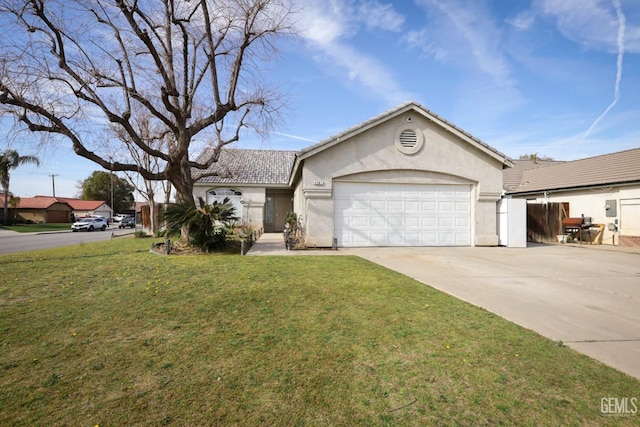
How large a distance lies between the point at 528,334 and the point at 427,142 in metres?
10.6

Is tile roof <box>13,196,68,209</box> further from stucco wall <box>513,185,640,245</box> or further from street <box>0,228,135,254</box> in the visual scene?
stucco wall <box>513,185,640,245</box>

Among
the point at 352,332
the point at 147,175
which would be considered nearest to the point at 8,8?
the point at 147,175

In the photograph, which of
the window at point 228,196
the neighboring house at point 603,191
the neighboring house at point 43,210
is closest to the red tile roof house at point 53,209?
the neighboring house at point 43,210

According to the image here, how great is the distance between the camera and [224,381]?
2.89 m

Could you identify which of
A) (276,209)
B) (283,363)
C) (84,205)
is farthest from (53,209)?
(283,363)

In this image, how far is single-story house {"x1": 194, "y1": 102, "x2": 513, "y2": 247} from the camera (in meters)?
12.6

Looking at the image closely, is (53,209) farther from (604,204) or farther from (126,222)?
(604,204)

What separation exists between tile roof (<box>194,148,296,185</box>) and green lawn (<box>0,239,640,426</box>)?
15.9m

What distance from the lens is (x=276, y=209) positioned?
23.5 metres

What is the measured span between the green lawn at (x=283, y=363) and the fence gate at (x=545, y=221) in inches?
565

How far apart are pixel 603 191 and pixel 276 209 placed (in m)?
19.0

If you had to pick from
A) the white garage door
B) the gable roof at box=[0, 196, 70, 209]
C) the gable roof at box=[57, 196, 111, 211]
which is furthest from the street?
the gable roof at box=[57, 196, 111, 211]

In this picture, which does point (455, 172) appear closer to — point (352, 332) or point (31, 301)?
point (352, 332)

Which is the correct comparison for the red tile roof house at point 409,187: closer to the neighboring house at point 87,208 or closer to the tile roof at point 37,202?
the tile roof at point 37,202
